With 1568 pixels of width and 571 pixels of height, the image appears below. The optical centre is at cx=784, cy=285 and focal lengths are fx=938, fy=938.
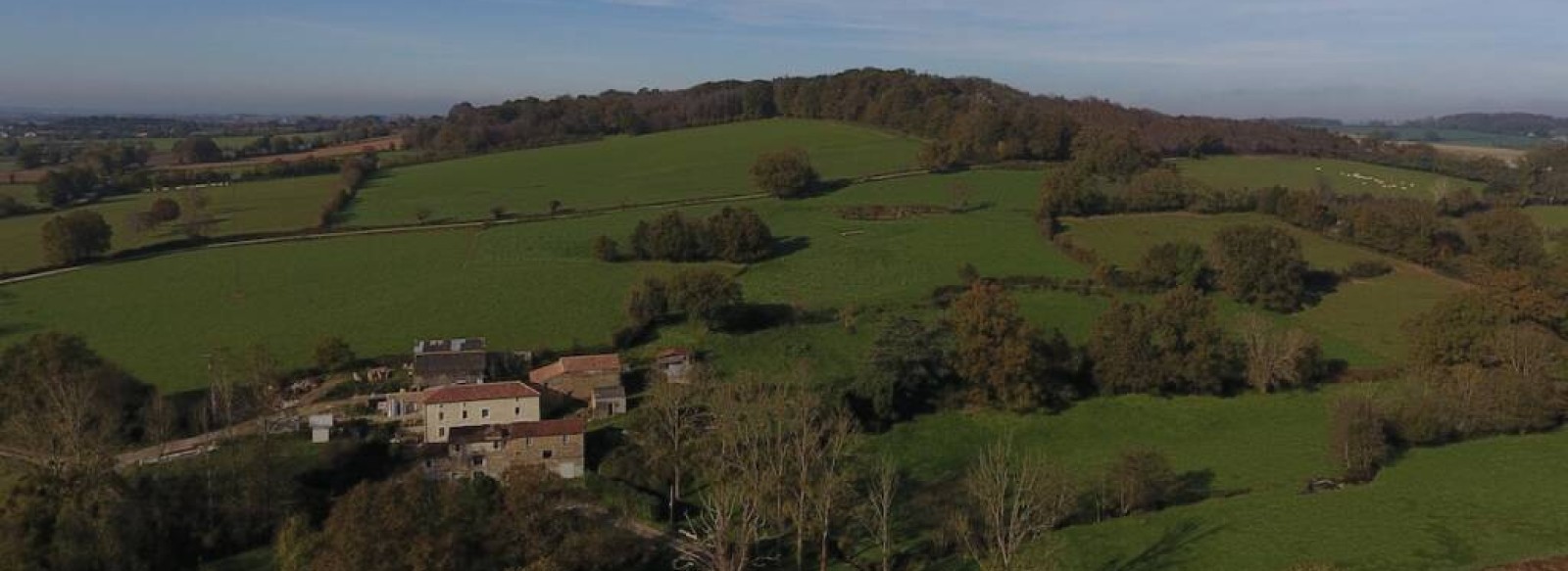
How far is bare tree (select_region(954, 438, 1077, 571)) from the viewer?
79.7 ft

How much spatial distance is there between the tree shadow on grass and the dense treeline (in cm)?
6226

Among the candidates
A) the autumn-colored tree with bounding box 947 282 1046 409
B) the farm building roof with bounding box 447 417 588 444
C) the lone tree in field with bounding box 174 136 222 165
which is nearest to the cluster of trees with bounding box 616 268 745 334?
the farm building roof with bounding box 447 417 588 444

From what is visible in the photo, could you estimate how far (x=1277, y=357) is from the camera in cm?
4019

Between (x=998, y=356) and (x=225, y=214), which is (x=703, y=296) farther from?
(x=225, y=214)

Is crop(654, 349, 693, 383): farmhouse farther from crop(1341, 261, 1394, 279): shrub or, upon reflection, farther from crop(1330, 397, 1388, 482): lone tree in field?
crop(1341, 261, 1394, 279): shrub

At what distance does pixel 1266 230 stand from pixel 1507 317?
13.4 meters

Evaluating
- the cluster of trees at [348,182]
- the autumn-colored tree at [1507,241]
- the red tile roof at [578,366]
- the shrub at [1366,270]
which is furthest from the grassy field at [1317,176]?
the cluster of trees at [348,182]

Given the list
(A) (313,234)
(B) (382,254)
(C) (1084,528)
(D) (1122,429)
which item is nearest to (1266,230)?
(D) (1122,429)

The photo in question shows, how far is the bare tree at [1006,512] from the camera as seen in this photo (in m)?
24.3

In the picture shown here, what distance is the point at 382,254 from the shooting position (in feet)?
201

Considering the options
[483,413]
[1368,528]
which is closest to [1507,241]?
[1368,528]

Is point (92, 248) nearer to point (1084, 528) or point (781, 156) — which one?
point (781, 156)

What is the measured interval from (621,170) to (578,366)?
56314 millimetres

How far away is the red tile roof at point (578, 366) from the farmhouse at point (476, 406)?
6.36 ft
